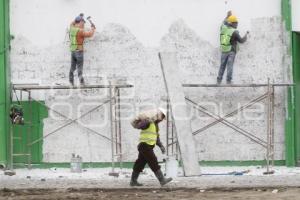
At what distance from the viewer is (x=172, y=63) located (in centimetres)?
2038

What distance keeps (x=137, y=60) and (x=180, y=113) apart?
200 centimetres

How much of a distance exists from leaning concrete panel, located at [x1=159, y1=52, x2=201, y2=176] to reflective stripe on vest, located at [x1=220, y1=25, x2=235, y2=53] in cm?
131

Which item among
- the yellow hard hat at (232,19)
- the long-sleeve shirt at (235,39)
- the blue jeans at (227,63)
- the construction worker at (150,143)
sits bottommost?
the construction worker at (150,143)

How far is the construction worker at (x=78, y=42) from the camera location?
20172 millimetres

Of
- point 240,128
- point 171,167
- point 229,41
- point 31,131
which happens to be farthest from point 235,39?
point 31,131

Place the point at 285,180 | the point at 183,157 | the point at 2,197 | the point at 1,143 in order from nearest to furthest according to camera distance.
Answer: the point at 2,197 → the point at 285,180 → the point at 183,157 → the point at 1,143

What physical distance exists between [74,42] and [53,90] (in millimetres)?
1464

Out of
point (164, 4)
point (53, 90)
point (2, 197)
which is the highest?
point (164, 4)

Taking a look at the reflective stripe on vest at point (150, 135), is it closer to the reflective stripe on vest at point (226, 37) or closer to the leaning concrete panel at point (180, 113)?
the leaning concrete panel at point (180, 113)

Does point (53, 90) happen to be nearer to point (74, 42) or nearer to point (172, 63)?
point (74, 42)

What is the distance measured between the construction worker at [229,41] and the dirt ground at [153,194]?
5.09 m

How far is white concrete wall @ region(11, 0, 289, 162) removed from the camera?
67.7ft

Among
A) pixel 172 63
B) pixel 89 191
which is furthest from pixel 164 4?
pixel 89 191

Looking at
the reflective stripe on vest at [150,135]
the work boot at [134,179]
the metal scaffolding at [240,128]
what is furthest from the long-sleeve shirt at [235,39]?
the work boot at [134,179]
